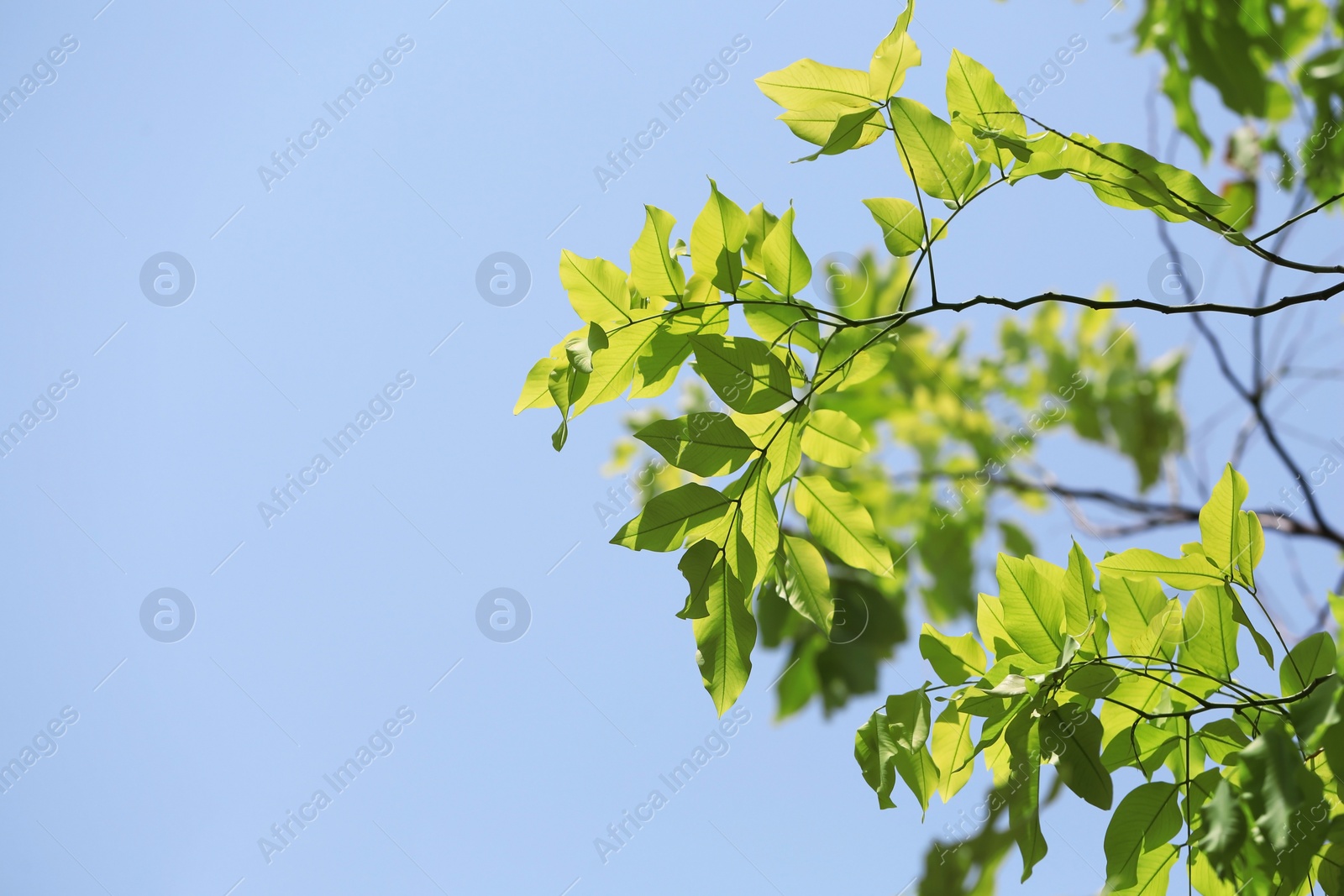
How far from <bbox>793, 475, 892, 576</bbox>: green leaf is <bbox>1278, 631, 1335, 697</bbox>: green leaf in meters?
0.41

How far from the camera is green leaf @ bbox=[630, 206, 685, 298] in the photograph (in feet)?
3.04

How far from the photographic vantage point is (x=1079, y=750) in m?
0.81

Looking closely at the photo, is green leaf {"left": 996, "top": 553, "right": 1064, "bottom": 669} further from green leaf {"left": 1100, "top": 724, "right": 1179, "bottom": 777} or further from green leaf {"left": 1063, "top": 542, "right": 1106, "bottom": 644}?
green leaf {"left": 1100, "top": 724, "right": 1179, "bottom": 777}

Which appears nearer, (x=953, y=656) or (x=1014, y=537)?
(x=953, y=656)

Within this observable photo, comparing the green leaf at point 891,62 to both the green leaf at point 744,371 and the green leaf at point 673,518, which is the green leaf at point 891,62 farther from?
the green leaf at point 673,518

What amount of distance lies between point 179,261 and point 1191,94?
9.31 feet

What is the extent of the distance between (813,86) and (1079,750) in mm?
746

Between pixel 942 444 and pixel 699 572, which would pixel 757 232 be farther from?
pixel 942 444

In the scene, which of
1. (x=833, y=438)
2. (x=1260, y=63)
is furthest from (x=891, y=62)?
(x=1260, y=63)

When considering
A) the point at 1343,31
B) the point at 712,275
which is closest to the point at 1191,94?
the point at 1343,31

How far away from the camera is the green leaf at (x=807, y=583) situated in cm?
96

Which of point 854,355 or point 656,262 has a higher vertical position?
point 656,262

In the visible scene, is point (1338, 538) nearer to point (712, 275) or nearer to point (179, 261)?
point (712, 275)

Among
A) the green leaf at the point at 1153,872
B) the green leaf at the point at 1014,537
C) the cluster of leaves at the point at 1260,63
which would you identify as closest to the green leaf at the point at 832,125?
the green leaf at the point at 1153,872
